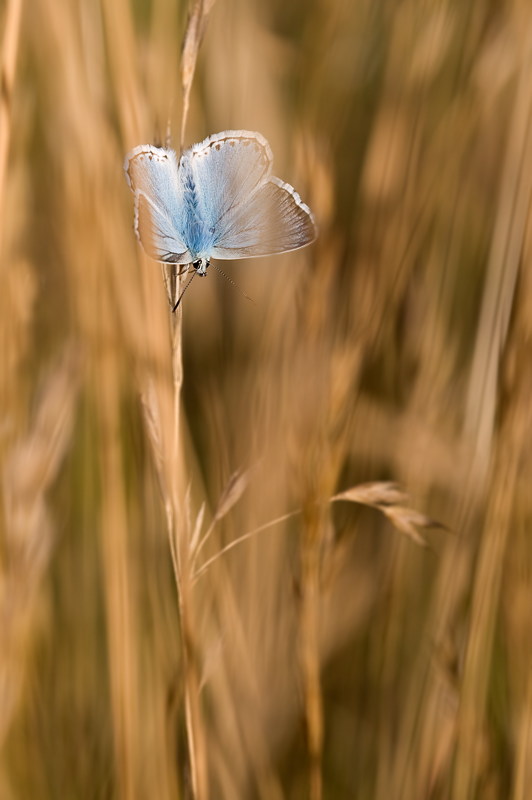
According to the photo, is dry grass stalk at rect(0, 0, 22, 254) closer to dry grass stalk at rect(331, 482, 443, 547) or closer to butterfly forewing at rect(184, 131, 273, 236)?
butterfly forewing at rect(184, 131, 273, 236)

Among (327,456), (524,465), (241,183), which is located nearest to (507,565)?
(524,465)

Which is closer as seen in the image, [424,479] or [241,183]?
[241,183]

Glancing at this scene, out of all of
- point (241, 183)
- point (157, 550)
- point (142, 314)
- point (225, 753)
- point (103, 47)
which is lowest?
point (225, 753)

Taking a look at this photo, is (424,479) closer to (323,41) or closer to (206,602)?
(206,602)

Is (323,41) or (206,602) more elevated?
(323,41)

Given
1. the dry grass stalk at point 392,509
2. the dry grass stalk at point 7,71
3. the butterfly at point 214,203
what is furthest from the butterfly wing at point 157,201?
the dry grass stalk at point 392,509

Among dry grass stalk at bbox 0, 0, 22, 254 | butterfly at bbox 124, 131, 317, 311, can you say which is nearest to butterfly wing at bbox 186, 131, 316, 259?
butterfly at bbox 124, 131, 317, 311

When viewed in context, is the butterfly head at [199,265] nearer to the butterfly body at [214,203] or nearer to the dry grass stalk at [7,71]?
→ the butterfly body at [214,203]
